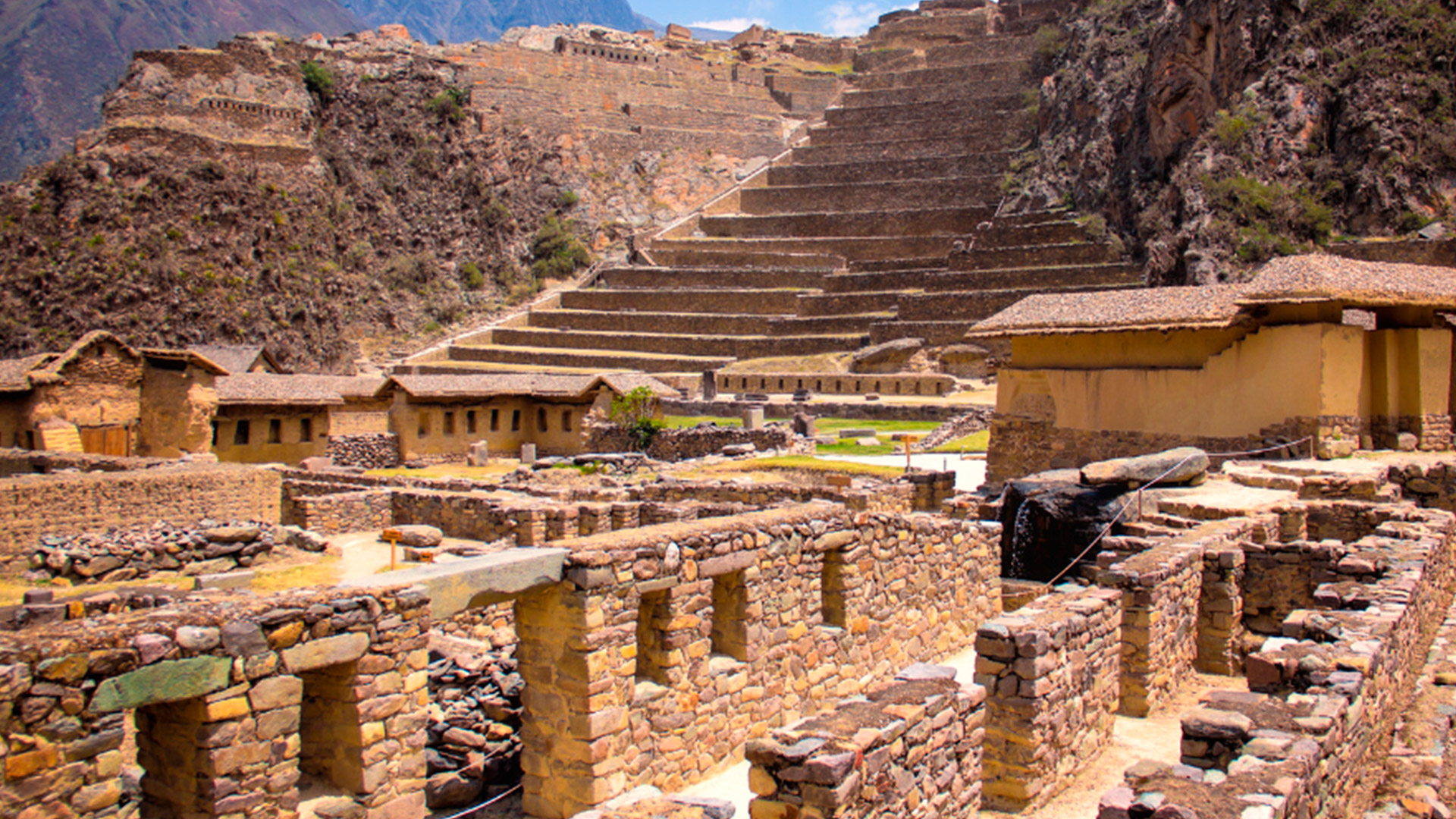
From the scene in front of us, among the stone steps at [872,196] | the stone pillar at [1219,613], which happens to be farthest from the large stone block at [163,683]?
the stone steps at [872,196]

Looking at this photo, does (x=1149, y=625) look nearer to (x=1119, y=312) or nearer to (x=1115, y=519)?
(x=1115, y=519)

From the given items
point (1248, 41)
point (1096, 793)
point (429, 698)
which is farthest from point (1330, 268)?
point (1248, 41)

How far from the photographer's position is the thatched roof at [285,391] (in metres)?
24.6

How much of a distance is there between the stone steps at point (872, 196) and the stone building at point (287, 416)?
46561mm

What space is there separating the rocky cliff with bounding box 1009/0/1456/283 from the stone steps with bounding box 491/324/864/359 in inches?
628

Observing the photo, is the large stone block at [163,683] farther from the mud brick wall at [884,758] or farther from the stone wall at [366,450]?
the stone wall at [366,450]

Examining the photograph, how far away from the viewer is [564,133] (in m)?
80.1

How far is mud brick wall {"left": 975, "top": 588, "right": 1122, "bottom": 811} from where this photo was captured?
647 cm

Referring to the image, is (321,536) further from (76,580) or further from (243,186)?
(243,186)

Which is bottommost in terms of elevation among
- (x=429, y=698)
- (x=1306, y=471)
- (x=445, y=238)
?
(x=429, y=698)

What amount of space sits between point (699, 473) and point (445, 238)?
196ft

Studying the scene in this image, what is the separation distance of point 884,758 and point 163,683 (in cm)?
334

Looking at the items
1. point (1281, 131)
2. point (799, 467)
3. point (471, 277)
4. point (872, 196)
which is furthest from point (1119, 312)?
point (471, 277)

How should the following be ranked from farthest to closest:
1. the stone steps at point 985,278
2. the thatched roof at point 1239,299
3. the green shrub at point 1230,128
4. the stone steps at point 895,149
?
the stone steps at point 895,149 < the stone steps at point 985,278 < the green shrub at point 1230,128 < the thatched roof at point 1239,299
